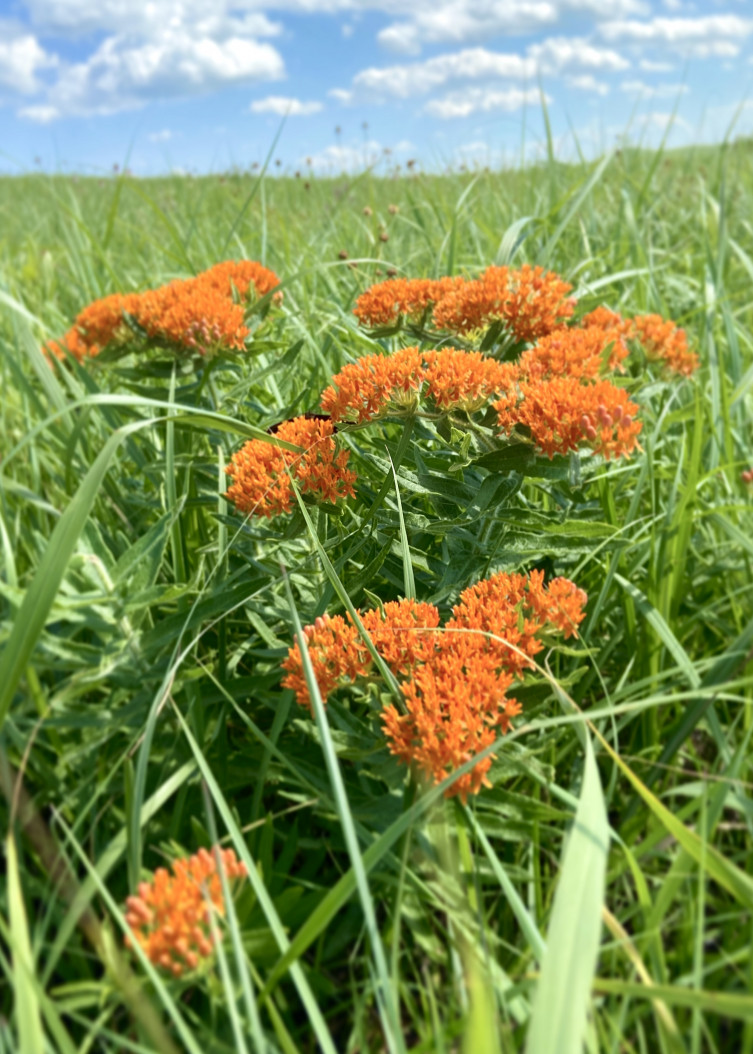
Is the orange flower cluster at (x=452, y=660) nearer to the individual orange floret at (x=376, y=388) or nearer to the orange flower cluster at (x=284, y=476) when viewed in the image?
the orange flower cluster at (x=284, y=476)

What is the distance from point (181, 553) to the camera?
1784 mm

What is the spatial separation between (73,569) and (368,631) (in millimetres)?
659

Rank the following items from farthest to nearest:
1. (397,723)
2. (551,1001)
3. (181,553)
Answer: (181,553), (397,723), (551,1001)

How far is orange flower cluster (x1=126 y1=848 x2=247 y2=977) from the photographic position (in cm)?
95

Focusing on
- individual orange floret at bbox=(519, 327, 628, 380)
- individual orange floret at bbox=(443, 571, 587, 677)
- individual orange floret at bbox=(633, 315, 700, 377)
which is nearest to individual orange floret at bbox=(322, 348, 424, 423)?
individual orange floret at bbox=(519, 327, 628, 380)

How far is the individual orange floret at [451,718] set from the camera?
111 centimetres

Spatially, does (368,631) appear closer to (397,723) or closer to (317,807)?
(397,723)

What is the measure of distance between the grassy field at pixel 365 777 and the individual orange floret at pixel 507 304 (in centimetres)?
32

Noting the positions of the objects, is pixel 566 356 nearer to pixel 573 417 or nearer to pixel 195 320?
pixel 573 417

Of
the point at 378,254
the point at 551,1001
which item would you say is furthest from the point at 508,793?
the point at 378,254

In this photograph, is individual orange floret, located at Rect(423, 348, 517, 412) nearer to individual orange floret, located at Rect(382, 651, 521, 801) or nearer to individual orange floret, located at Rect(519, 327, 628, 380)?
individual orange floret, located at Rect(519, 327, 628, 380)

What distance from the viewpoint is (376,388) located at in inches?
63.2

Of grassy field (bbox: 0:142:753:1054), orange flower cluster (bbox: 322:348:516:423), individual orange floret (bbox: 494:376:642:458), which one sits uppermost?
orange flower cluster (bbox: 322:348:516:423)

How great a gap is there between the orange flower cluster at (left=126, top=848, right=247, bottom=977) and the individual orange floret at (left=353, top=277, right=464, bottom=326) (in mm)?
1534
